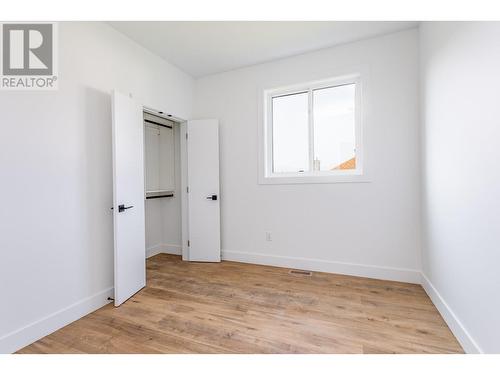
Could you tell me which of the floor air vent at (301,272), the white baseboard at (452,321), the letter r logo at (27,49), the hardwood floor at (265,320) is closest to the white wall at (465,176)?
the white baseboard at (452,321)

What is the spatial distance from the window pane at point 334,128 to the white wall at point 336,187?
23 centimetres

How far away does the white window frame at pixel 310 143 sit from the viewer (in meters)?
2.97

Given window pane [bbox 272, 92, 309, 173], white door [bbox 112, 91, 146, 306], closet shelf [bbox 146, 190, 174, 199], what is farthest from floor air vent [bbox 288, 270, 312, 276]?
closet shelf [bbox 146, 190, 174, 199]

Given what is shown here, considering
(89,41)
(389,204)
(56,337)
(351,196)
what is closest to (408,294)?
(389,204)

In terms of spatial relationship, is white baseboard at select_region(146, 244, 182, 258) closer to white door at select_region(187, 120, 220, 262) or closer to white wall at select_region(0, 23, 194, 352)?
white door at select_region(187, 120, 220, 262)

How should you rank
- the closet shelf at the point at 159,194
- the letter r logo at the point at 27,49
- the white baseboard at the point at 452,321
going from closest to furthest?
the white baseboard at the point at 452,321 < the letter r logo at the point at 27,49 < the closet shelf at the point at 159,194

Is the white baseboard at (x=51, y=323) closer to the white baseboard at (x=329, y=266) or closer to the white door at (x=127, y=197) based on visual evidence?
the white door at (x=127, y=197)

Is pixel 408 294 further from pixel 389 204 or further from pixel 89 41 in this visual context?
pixel 89 41

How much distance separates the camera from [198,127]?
11.9 ft

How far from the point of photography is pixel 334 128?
315 centimetres

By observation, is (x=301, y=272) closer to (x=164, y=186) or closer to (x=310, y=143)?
(x=310, y=143)

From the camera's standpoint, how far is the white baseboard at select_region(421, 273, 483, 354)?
1508 mm

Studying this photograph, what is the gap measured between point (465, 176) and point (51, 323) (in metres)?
3.36
